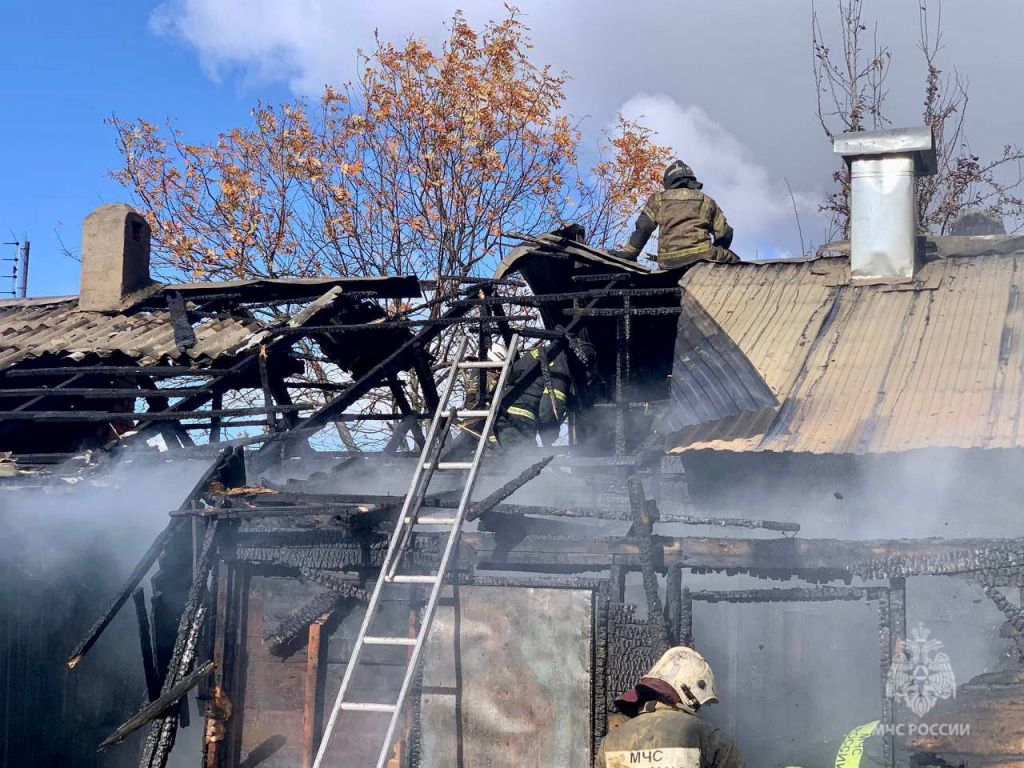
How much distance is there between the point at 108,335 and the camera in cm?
1075

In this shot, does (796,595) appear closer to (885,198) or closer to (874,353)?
(874,353)

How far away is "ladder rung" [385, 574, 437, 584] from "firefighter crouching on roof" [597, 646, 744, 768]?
2.53 metres

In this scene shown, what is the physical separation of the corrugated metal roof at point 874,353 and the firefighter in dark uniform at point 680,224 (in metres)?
0.54

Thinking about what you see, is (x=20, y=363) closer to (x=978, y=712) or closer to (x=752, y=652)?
(x=752, y=652)

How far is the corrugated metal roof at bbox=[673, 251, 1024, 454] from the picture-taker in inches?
314

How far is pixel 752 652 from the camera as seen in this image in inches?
351

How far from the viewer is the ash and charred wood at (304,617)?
773cm

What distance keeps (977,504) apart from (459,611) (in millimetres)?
3973

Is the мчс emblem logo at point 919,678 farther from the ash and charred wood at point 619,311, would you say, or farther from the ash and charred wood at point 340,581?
the ash and charred wood at point 619,311

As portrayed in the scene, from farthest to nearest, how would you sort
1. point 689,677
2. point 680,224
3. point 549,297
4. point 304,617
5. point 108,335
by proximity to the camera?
1. point 680,224
2. point 108,335
3. point 549,297
4. point 304,617
5. point 689,677

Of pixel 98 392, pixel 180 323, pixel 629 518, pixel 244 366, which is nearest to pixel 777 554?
pixel 629 518

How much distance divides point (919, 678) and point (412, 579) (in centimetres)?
330

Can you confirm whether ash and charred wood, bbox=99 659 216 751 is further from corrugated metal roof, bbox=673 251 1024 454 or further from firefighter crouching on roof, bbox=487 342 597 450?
corrugated metal roof, bbox=673 251 1024 454

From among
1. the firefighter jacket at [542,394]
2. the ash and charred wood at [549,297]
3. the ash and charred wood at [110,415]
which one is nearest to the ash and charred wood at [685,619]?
the ash and charred wood at [549,297]
